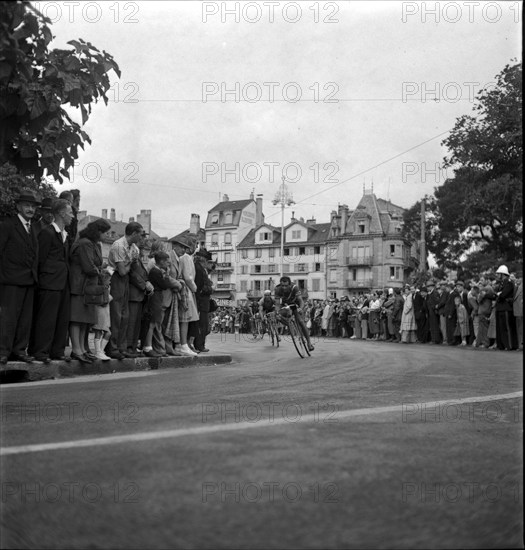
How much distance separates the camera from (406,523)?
295 cm

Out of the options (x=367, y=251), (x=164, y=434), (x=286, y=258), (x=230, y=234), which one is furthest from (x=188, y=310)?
(x=230, y=234)

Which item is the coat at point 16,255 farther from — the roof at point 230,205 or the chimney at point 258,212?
the chimney at point 258,212

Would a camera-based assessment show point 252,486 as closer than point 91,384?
Yes

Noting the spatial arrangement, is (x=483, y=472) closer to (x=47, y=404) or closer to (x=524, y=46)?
(x=524, y=46)

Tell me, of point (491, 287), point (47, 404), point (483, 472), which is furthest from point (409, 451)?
point (491, 287)

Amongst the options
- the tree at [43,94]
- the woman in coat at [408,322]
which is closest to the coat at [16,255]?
the tree at [43,94]

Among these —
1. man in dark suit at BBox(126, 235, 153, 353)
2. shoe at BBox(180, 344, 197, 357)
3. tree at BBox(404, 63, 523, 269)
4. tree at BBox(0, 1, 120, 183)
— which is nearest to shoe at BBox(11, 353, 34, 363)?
tree at BBox(0, 1, 120, 183)

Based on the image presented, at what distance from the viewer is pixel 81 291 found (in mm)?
10578

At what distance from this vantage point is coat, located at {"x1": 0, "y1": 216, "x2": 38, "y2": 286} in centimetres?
948

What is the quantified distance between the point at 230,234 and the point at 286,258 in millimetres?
12111

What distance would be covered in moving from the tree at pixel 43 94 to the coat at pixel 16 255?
31.6 inches

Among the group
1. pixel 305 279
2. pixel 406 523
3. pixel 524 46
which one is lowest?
pixel 406 523

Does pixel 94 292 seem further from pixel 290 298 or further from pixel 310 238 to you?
pixel 310 238

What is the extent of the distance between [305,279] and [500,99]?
69.1 m
